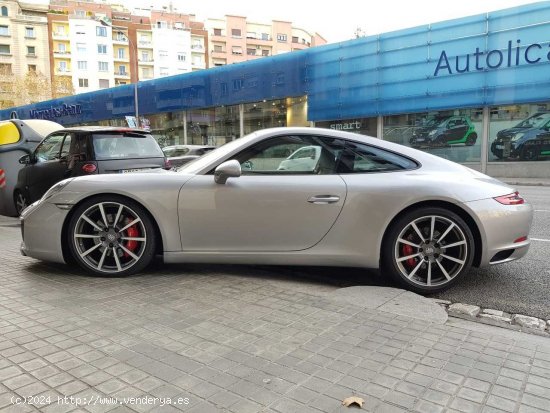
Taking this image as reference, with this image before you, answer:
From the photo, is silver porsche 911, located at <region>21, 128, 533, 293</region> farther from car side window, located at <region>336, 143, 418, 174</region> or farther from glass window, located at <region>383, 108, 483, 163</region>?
glass window, located at <region>383, 108, 483, 163</region>

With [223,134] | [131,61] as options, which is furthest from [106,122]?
[131,61]

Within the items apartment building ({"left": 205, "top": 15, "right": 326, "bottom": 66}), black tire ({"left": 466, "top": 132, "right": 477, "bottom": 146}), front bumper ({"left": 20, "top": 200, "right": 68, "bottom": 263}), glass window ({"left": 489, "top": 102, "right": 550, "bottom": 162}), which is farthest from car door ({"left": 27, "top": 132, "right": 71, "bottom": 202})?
apartment building ({"left": 205, "top": 15, "right": 326, "bottom": 66})

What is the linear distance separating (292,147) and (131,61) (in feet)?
281

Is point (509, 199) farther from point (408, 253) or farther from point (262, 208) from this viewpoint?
point (262, 208)

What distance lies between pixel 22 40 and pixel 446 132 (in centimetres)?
7752

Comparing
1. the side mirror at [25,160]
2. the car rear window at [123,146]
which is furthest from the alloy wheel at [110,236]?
the side mirror at [25,160]

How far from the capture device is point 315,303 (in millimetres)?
3576

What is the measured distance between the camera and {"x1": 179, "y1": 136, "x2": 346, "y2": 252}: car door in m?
4.04

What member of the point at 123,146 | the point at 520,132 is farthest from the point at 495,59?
the point at 123,146

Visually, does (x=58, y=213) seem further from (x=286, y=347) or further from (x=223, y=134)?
(x=223, y=134)

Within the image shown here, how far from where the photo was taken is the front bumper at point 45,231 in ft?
14.1

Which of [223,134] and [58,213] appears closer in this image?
[58,213]

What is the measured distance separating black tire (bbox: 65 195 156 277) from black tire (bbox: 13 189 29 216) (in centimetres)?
501

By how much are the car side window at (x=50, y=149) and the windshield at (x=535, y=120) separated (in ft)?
56.7
